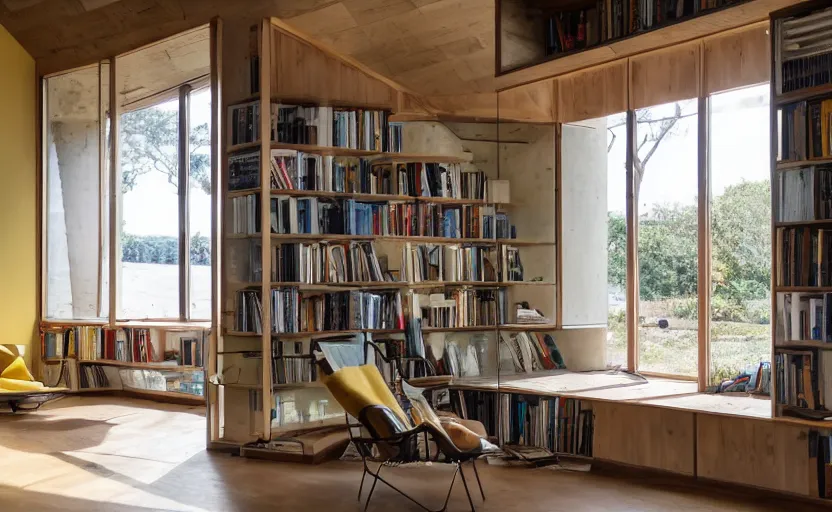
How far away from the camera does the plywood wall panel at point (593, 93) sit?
5.79 m

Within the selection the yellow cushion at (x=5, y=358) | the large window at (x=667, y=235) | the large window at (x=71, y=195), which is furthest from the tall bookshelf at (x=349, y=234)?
the large window at (x=71, y=195)

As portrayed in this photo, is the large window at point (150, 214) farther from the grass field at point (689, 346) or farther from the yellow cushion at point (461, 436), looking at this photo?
the grass field at point (689, 346)

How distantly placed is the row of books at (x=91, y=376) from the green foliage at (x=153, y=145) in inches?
78.0

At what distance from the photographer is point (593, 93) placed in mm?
5965

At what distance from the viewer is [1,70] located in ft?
27.5

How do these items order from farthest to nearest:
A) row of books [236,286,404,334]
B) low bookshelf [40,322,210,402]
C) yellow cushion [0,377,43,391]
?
low bookshelf [40,322,210,402] → yellow cushion [0,377,43,391] → row of books [236,286,404,334]

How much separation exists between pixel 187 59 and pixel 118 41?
0.67 meters

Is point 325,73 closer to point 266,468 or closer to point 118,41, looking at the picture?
point 118,41

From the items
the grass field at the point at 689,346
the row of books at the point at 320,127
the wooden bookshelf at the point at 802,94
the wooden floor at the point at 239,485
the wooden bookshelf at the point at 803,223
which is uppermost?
the row of books at the point at 320,127

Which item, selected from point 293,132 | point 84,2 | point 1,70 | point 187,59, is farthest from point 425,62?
point 1,70

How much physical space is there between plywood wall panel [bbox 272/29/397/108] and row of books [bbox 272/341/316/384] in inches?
76.9

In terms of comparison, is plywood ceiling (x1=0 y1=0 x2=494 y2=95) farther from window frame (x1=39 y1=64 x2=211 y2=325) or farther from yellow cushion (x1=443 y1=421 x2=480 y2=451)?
yellow cushion (x1=443 y1=421 x2=480 y2=451)

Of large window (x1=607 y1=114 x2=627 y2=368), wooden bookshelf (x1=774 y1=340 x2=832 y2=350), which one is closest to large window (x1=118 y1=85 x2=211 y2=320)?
large window (x1=607 y1=114 x2=627 y2=368)

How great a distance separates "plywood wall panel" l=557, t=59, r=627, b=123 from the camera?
5793 millimetres
